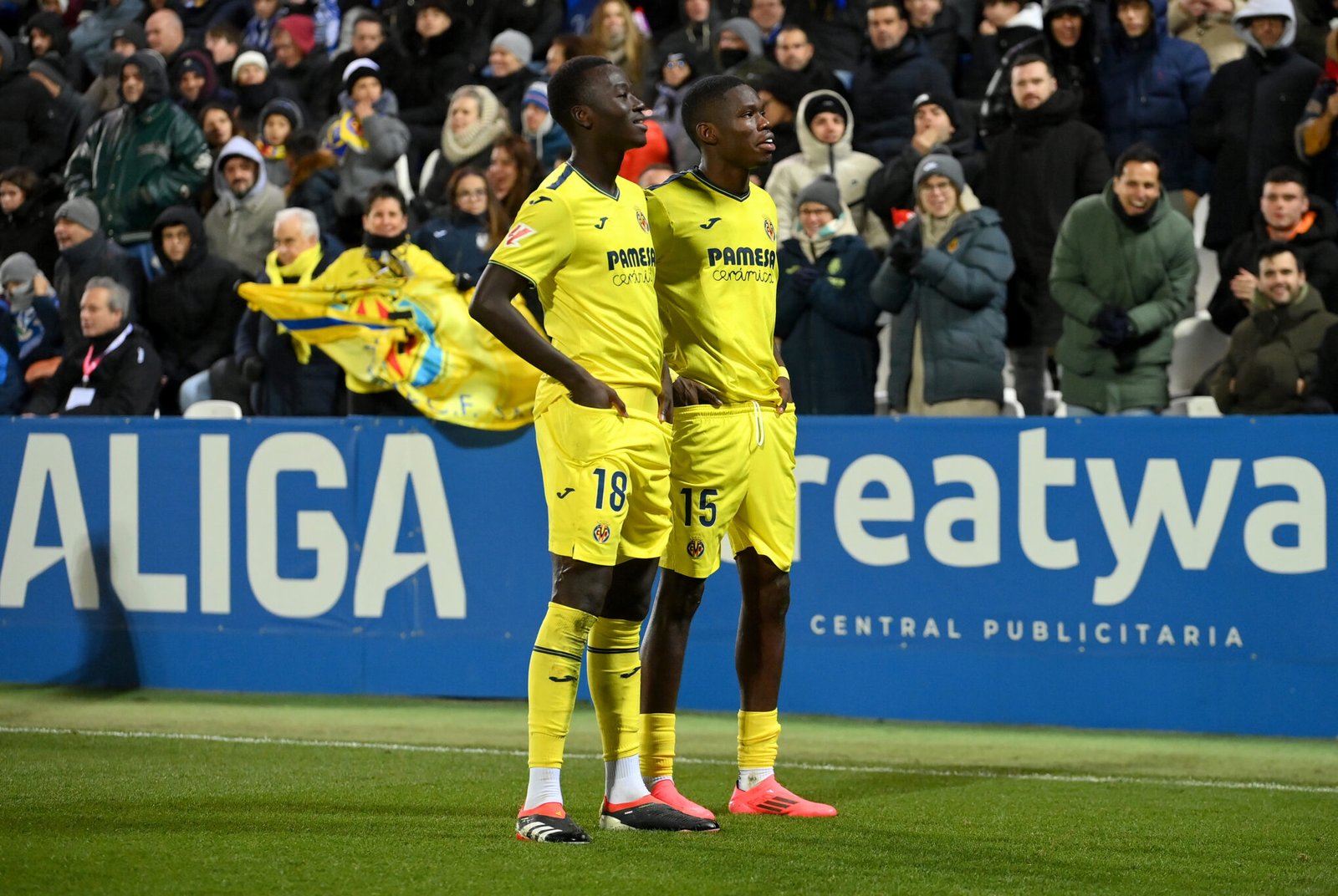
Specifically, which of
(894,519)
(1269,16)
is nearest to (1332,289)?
(1269,16)

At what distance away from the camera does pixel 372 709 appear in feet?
29.5

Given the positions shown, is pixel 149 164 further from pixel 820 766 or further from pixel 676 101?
pixel 820 766

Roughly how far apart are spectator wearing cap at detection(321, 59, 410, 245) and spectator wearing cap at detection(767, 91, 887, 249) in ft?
8.40

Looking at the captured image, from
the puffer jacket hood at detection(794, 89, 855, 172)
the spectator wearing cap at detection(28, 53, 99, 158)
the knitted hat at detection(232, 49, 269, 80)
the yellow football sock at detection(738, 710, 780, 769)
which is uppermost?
the knitted hat at detection(232, 49, 269, 80)

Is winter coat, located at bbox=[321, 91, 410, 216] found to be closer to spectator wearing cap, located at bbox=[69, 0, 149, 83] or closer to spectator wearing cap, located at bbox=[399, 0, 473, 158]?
spectator wearing cap, located at bbox=[399, 0, 473, 158]

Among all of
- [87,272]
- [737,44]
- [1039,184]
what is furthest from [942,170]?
[87,272]

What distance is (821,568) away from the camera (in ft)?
28.2

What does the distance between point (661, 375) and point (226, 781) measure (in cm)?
233

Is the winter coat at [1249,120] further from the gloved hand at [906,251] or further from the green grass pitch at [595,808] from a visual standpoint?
the green grass pitch at [595,808]

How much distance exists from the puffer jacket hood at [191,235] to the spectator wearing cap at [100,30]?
5.01 m

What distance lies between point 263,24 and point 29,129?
6.86 feet

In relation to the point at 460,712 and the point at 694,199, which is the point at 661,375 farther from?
the point at 460,712

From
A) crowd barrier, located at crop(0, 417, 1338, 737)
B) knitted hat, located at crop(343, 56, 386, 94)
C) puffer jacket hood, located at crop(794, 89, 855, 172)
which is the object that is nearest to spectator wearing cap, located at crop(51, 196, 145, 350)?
knitted hat, located at crop(343, 56, 386, 94)

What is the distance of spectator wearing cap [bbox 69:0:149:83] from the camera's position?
16312mm
